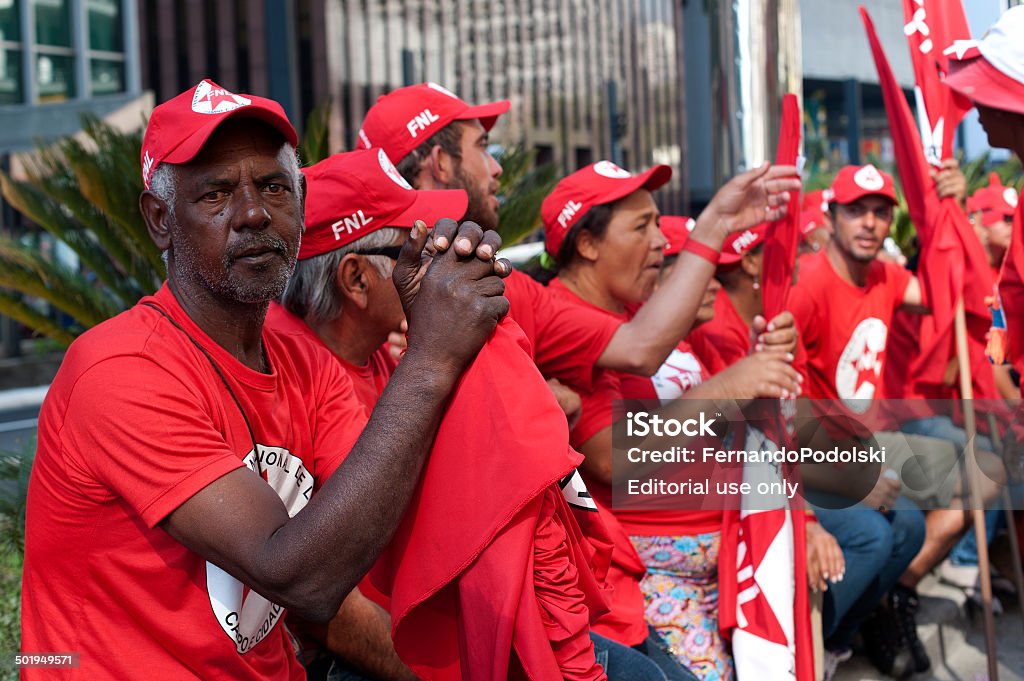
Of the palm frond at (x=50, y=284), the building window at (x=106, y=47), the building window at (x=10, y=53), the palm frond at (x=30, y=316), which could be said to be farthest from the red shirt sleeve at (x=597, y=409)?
the building window at (x=106, y=47)

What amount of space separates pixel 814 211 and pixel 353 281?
4759 mm

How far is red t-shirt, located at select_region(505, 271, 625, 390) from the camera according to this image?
132 inches

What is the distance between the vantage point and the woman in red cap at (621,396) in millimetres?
3379

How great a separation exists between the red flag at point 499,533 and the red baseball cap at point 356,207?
0.91 meters

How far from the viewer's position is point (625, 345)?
130 inches

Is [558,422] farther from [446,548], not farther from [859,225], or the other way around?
[859,225]

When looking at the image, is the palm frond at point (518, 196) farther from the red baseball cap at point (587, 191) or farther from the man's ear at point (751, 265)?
the red baseball cap at point (587, 191)

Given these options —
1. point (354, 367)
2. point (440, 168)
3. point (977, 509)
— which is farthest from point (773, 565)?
point (440, 168)

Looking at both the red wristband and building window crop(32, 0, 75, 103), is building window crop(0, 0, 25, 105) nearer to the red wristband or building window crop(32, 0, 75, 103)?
building window crop(32, 0, 75, 103)

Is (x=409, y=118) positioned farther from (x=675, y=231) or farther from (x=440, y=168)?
(x=675, y=231)

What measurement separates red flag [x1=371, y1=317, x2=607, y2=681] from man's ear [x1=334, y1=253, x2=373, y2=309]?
885 mm

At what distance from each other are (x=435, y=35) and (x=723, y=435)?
126 ft

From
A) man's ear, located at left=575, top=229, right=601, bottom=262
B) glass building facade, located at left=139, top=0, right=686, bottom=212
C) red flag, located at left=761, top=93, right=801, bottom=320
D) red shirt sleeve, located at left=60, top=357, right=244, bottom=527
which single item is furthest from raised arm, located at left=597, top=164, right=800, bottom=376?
glass building facade, located at left=139, top=0, right=686, bottom=212

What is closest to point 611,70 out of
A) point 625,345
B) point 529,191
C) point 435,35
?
point 435,35
